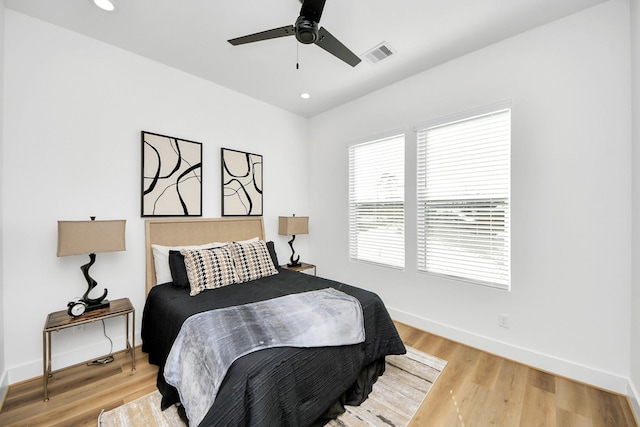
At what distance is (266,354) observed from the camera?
1.42 metres

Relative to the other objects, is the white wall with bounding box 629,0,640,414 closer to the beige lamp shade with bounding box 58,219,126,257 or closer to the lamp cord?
the beige lamp shade with bounding box 58,219,126,257

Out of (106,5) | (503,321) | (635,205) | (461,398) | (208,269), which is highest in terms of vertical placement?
(106,5)

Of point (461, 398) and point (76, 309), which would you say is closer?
point (461, 398)

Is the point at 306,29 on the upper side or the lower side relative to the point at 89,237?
upper

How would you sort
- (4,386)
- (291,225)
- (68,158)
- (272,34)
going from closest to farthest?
(272,34), (4,386), (68,158), (291,225)

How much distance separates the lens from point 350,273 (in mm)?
3770

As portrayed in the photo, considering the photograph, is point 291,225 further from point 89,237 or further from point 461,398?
point 461,398

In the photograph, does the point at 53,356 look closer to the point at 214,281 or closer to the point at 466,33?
the point at 214,281

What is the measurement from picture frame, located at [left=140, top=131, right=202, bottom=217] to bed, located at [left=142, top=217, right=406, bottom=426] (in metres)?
0.15

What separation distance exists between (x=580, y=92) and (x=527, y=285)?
1664 millimetres

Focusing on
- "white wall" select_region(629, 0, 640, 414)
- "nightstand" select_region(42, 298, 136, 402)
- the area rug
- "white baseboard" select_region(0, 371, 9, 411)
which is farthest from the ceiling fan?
"white baseboard" select_region(0, 371, 9, 411)

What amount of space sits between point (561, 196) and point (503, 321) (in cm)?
124

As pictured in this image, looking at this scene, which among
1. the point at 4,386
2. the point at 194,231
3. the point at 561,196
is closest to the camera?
the point at 4,386

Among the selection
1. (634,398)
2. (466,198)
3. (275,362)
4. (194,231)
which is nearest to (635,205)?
(466,198)
